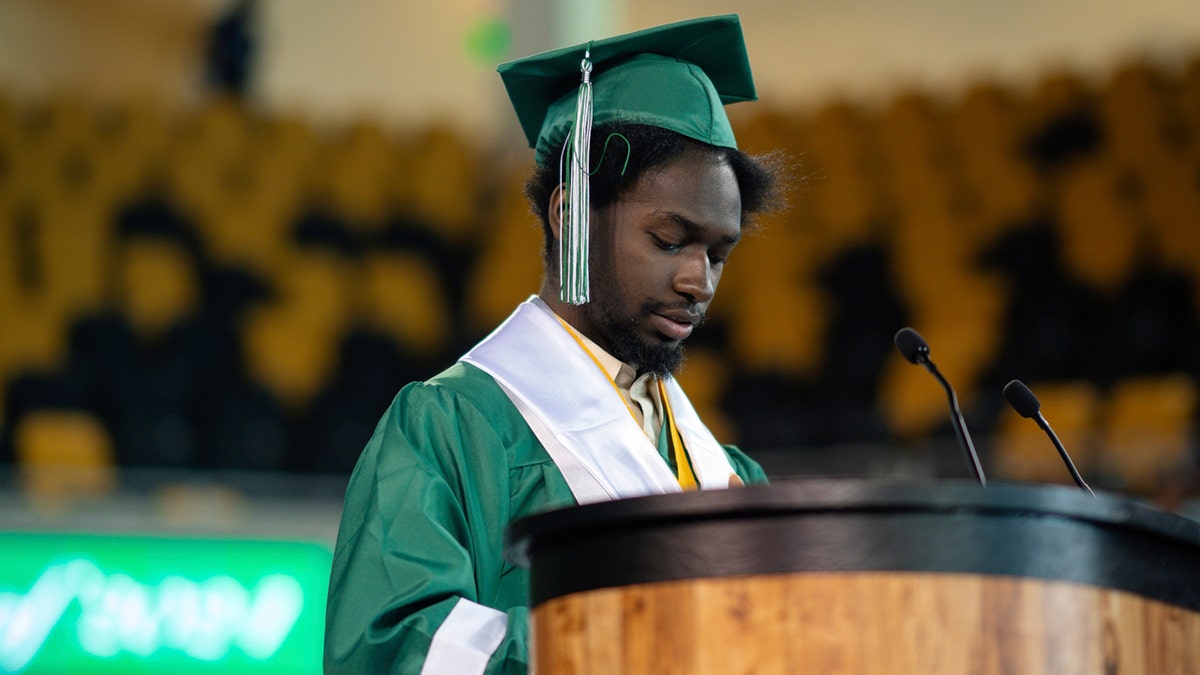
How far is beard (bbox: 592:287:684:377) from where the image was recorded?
1.61 m

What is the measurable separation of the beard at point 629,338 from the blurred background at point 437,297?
247cm

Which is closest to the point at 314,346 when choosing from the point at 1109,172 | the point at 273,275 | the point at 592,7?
the point at 273,275

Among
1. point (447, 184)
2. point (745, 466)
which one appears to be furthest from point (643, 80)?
point (447, 184)

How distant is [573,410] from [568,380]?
0.12ft

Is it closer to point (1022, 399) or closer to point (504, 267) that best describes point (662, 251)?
point (1022, 399)

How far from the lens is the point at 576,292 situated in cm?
159

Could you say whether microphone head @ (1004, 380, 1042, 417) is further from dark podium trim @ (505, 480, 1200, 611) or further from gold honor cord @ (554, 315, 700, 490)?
dark podium trim @ (505, 480, 1200, 611)

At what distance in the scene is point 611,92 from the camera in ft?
5.50

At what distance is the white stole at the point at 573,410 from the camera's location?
1514 millimetres

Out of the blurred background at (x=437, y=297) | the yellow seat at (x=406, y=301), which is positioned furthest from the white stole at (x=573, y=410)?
the yellow seat at (x=406, y=301)

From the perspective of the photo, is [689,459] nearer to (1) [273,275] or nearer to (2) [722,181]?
(2) [722,181]

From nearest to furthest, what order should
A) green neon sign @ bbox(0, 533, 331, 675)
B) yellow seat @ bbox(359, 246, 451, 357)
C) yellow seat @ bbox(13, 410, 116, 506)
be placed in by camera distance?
1. green neon sign @ bbox(0, 533, 331, 675)
2. yellow seat @ bbox(13, 410, 116, 506)
3. yellow seat @ bbox(359, 246, 451, 357)

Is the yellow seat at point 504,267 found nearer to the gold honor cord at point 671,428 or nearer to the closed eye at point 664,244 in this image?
the gold honor cord at point 671,428

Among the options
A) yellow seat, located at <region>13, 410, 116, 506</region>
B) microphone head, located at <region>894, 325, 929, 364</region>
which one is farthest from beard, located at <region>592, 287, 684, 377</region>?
yellow seat, located at <region>13, 410, 116, 506</region>
